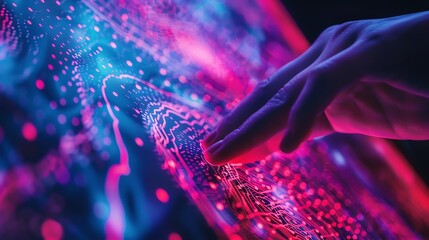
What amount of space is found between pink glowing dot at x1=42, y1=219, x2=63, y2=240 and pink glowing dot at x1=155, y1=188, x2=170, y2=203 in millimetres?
171

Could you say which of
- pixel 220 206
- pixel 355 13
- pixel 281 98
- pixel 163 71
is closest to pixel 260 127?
pixel 281 98

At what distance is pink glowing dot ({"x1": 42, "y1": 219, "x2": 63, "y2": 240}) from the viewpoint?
1.65ft

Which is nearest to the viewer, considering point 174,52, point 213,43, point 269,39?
point 174,52

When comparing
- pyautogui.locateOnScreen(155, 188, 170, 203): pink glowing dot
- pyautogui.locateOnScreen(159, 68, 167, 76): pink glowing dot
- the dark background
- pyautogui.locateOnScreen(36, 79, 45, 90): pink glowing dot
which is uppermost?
pyautogui.locateOnScreen(36, 79, 45, 90): pink glowing dot

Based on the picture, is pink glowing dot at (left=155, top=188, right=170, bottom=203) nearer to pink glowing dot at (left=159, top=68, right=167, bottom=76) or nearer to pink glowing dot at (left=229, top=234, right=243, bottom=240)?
pink glowing dot at (left=229, top=234, right=243, bottom=240)

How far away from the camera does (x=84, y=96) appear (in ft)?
2.22

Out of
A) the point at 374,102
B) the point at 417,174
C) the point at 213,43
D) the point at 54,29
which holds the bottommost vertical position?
the point at 417,174

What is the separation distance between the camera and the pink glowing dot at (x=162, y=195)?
0.63 metres

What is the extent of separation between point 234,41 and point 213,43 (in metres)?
0.10

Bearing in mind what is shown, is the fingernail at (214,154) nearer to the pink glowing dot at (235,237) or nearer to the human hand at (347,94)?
the human hand at (347,94)

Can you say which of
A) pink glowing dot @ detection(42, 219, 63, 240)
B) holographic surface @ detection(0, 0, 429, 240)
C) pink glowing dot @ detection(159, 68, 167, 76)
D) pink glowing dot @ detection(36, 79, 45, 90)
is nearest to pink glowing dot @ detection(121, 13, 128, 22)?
holographic surface @ detection(0, 0, 429, 240)

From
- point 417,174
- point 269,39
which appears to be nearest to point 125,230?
point 269,39

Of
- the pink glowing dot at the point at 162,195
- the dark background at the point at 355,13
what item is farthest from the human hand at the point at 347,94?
the dark background at the point at 355,13

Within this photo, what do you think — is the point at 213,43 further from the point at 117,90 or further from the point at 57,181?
the point at 57,181
